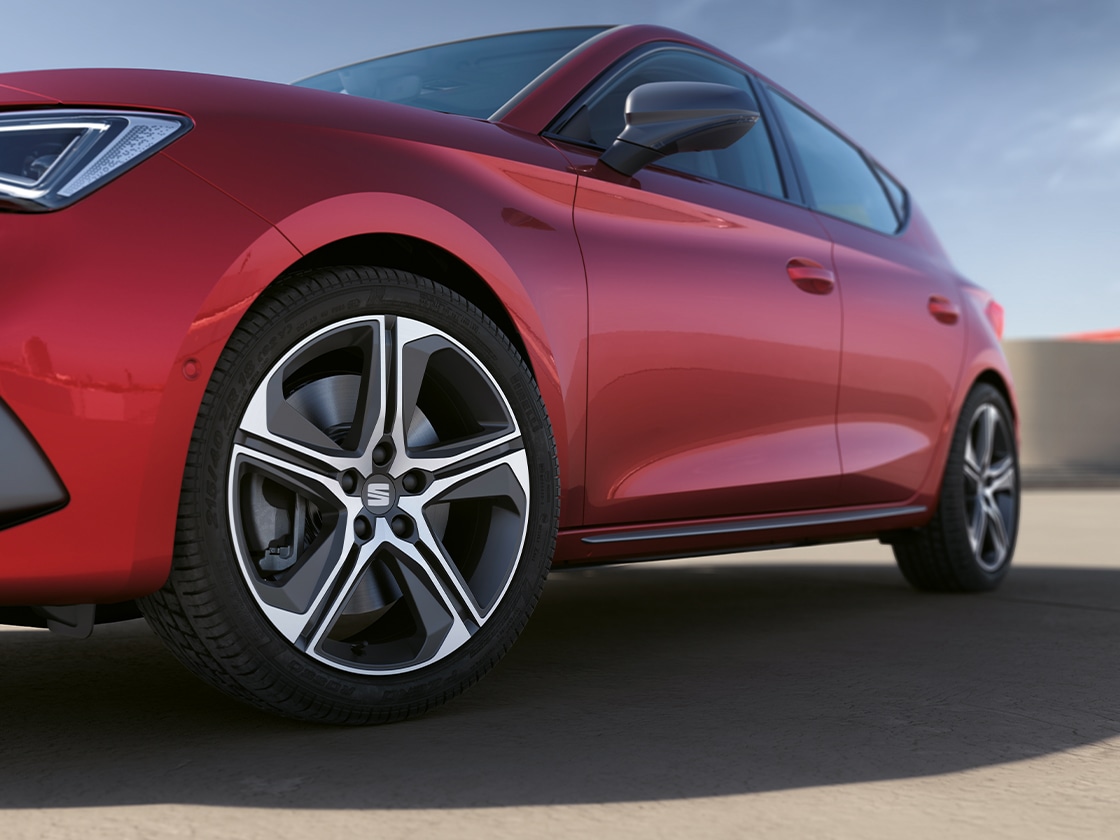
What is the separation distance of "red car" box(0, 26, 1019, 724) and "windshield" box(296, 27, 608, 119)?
15 millimetres

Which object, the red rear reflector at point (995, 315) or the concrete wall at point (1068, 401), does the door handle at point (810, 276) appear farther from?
the concrete wall at point (1068, 401)

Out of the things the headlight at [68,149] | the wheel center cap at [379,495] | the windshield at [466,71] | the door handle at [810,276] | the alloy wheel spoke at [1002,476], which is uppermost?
the windshield at [466,71]

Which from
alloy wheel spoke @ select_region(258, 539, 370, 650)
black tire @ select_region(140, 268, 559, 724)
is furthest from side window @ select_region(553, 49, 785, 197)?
alloy wheel spoke @ select_region(258, 539, 370, 650)

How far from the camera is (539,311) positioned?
2617mm

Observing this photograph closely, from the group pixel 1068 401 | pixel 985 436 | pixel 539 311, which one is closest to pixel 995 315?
pixel 985 436

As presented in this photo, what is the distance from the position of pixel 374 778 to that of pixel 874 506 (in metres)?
2.44

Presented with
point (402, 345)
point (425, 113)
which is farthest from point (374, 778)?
point (425, 113)

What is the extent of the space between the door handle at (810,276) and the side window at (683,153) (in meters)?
0.28

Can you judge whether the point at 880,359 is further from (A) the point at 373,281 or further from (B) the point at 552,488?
(A) the point at 373,281

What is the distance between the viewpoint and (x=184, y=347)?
1.99m

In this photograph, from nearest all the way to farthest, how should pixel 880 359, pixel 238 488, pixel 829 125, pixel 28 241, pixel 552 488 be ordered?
pixel 28 241 → pixel 238 488 → pixel 552 488 → pixel 880 359 → pixel 829 125

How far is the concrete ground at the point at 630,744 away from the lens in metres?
1.77

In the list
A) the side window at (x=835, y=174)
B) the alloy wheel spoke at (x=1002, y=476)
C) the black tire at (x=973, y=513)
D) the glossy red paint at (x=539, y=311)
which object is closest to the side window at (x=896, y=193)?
the side window at (x=835, y=174)

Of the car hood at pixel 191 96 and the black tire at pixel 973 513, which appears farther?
the black tire at pixel 973 513
